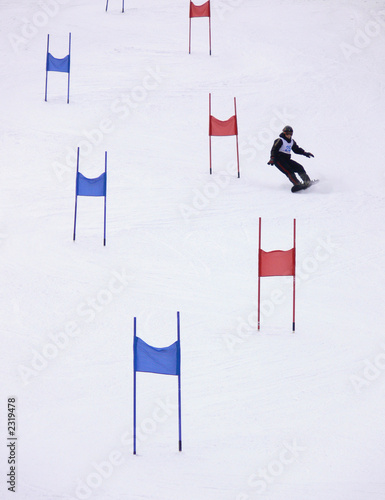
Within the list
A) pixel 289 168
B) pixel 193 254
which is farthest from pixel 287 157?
pixel 193 254

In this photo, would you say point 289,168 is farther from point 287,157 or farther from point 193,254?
point 193,254

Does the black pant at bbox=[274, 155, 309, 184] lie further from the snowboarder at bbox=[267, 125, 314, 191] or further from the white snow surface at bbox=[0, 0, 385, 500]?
the white snow surface at bbox=[0, 0, 385, 500]

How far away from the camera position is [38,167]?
13492mm

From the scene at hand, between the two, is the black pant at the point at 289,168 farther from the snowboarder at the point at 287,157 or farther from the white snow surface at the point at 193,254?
the white snow surface at the point at 193,254

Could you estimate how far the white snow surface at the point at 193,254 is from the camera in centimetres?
663

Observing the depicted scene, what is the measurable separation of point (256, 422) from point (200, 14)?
41.7 ft

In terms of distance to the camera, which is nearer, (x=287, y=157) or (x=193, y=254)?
(x=193, y=254)

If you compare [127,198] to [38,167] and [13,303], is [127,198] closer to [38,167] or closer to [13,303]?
[38,167]

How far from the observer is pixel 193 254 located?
10.8 m

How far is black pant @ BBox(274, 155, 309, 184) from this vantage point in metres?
12.7

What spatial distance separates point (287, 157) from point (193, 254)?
2923mm

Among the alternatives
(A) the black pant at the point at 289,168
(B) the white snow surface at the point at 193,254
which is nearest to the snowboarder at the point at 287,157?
(A) the black pant at the point at 289,168

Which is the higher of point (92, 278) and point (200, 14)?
point (200, 14)

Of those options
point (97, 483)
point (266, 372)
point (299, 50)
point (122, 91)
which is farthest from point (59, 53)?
point (97, 483)
